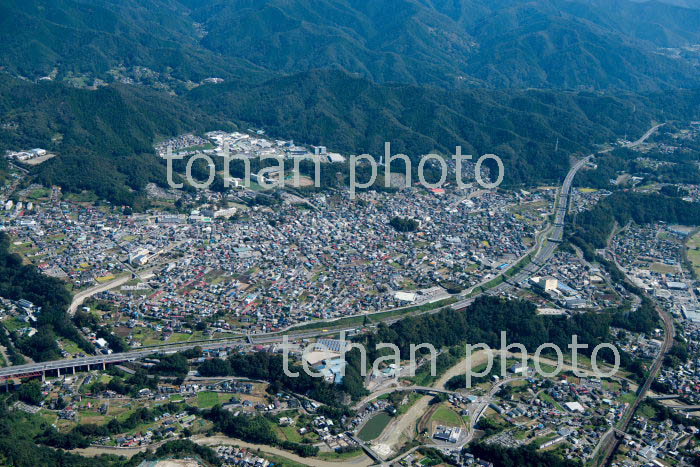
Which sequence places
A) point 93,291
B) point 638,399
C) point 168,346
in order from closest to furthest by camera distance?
point 638,399 → point 168,346 → point 93,291

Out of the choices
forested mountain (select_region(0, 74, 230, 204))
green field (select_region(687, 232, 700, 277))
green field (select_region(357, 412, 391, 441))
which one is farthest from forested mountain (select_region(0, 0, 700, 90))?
green field (select_region(357, 412, 391, 441))

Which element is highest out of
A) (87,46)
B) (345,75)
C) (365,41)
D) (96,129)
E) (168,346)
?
(365,41)

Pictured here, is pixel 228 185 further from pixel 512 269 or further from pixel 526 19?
pixel 526 19

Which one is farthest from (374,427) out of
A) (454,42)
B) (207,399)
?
(454,42)

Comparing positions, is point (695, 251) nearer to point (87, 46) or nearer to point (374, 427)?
point (374, 427)

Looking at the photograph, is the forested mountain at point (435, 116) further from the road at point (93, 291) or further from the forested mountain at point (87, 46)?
the road at point (93, 291)

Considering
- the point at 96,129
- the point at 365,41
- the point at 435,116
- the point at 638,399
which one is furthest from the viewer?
the point at 365,41

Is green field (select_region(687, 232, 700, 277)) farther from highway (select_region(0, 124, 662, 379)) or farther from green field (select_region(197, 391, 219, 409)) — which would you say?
green field (select_region(197, 391, 219, 409))

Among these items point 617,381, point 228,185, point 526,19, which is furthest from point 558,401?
point 526,19

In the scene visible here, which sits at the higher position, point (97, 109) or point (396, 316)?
point (97, 109)
